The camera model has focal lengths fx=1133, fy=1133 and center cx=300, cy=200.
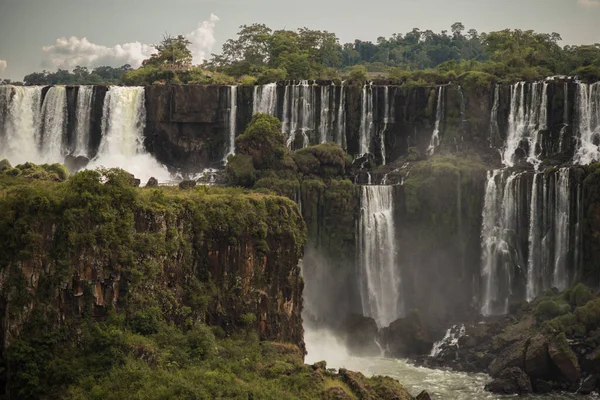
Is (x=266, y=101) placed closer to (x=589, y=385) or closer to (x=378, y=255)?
(x=378, y=255)

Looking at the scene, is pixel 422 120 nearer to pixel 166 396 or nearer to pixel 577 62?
pixel 577 62

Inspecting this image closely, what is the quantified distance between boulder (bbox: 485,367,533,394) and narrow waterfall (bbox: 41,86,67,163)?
33.2 metres

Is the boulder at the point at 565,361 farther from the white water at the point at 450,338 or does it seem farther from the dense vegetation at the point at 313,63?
the dense vegetation at the point at 313,63

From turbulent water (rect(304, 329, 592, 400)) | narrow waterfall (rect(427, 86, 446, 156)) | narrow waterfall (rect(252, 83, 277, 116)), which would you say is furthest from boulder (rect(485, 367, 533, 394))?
narrow waterfall (rect(252, 83, 277, 116))

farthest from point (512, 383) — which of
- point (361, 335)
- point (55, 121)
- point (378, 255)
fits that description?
point (55, 121)

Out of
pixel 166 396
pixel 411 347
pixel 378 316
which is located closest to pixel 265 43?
pixel 378 316

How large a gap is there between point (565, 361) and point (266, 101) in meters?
28.4

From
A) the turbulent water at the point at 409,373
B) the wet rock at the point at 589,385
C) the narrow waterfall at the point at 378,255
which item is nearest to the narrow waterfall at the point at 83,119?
the narrow waterfall at the point at 378,255

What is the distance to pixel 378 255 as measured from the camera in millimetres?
60562

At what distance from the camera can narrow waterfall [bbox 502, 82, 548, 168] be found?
64.1 metres

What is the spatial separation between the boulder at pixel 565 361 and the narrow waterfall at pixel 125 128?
97.5ft

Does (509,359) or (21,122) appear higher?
(21,122)

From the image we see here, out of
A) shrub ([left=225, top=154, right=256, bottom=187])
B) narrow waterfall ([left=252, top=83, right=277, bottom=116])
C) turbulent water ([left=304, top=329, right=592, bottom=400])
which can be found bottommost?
turbulent water ([left=304, top=329, right=592, bottom=400])

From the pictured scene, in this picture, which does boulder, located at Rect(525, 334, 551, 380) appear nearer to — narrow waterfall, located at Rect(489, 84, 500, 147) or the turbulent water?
the turbulent water
